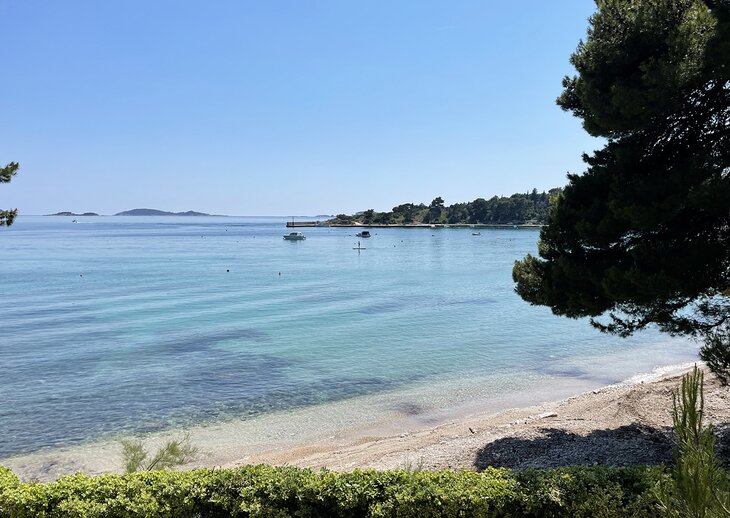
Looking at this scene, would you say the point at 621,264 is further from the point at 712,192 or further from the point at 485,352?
the point at 485,352

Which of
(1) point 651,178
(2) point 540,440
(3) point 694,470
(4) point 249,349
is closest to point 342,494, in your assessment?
(3) point 694,470

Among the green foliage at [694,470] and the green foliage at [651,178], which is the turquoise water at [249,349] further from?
the green foliage at [694,470]

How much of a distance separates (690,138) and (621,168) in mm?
1301

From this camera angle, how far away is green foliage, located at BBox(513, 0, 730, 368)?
8.48 m

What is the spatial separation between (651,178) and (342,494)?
7473 mm

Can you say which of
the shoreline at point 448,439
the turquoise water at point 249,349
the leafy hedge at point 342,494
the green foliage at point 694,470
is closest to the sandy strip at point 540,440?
the shoreline at point 448,439

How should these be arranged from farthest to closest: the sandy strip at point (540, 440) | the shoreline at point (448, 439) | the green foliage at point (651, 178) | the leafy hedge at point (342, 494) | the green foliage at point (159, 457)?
1. the green foliage at point (159, 457)
2. the shoreline at point (448, 439)
3. the sandy strip at point (540, 440)
4. the green foliage at point (651, 178)
5. the leafy hedge at point (342, 494)

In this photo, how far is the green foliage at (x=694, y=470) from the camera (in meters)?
2.82

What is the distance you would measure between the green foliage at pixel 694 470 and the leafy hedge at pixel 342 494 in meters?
3.78

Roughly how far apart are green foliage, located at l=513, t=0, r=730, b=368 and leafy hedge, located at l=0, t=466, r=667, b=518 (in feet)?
12.1

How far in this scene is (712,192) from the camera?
27.5 feet

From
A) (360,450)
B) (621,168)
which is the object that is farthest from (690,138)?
(360,450)

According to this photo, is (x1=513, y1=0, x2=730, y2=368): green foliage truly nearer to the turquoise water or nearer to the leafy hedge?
the leafy hedge

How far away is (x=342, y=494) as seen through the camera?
682cm
